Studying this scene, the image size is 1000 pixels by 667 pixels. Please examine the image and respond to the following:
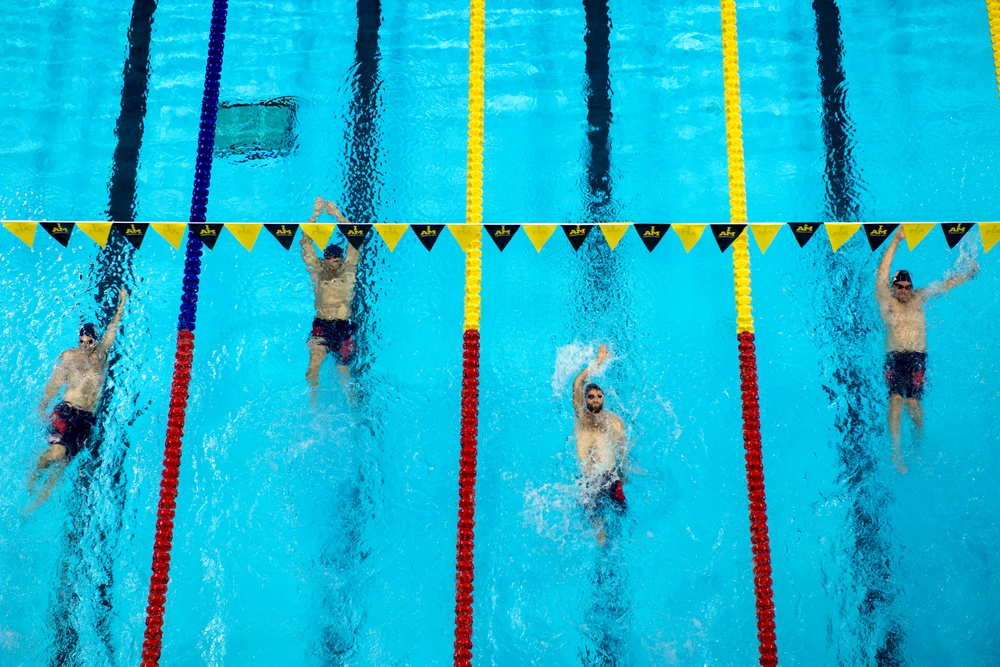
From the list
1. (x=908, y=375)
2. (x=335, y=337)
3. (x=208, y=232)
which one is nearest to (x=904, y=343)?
(x=908, y=375)

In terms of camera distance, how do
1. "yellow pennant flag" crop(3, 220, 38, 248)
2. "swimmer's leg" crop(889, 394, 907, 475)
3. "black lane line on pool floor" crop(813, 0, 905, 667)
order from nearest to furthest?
"yellow pennant flag" crop(3, 220, 38, 248) < "black lane line on pool floor" crop(813, 0, 905, 667) < "swimmer's leg" crop(889, 394, 907, 475)

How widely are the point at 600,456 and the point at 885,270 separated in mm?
2064

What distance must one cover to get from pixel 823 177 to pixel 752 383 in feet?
5.87

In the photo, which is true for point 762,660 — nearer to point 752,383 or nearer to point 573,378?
point 752,383

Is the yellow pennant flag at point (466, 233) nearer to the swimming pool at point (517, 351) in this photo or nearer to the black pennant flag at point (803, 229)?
the swimming pool at point (517, 351)

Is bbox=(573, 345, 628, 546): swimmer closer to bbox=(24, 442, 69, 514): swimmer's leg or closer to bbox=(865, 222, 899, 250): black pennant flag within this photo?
bbox=(865, 222, 899, 250): black pennant flag

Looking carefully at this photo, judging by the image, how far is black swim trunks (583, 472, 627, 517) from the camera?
468cm

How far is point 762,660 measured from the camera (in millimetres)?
3697

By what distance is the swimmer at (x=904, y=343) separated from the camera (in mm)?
4815

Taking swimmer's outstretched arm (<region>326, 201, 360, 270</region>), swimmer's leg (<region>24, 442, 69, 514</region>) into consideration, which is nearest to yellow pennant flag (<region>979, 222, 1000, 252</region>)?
swimmer's outstretched arm (<region>326, 201, 360, 270</region>)

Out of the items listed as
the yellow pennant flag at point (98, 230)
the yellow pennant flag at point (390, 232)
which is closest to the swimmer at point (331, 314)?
the yellow pennant flag at point (390, 232)

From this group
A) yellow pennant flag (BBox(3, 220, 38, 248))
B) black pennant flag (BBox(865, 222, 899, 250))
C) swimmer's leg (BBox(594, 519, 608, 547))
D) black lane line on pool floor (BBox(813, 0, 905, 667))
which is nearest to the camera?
black pennant flag (BBox(865, 222, 899, 250))

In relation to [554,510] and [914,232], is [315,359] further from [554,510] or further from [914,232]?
[914,232]

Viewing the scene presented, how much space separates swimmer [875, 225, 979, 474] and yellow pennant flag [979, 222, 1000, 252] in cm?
65
